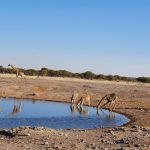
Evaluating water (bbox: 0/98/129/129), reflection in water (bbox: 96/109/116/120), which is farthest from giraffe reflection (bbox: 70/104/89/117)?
reflection in water (bbox: 96/109/116/120)

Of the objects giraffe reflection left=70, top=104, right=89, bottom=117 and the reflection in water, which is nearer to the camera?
the reflection in water

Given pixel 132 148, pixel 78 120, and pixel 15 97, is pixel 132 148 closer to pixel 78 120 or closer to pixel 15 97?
pixel 78 120

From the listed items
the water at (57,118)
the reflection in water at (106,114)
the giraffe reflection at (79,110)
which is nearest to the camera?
the water at (57,118)

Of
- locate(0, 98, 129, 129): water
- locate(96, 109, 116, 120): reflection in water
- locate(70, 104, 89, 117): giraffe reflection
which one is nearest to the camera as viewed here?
locate(0, 98, 129, 129): water

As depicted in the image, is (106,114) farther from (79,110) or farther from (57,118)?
(57,118)

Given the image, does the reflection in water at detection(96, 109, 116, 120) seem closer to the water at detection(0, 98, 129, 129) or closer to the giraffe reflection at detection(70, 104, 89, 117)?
the water at detection(0, 98, 129, 129)

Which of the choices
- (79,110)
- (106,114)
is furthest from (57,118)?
(79,110)

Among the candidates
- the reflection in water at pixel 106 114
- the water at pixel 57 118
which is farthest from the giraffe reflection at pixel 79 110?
the reflection in water at pixel 106 114

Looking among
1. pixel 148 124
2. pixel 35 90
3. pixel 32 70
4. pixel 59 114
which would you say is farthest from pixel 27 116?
pixel 32 70

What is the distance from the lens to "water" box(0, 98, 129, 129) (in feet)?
91.9

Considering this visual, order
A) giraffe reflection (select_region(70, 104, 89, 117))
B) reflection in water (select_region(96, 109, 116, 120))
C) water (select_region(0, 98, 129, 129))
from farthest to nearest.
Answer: giraffe reflection (select_region(70, 104, 89, 117)), reflection in water (select_region(96, 109, 116, 120)), water (select_region(0, 98, 129, 129))

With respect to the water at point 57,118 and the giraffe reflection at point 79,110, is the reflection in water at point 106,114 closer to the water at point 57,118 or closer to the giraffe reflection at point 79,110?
the water at point 57,118

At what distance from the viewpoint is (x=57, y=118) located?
31484mm

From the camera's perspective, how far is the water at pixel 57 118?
→ 28.0m
